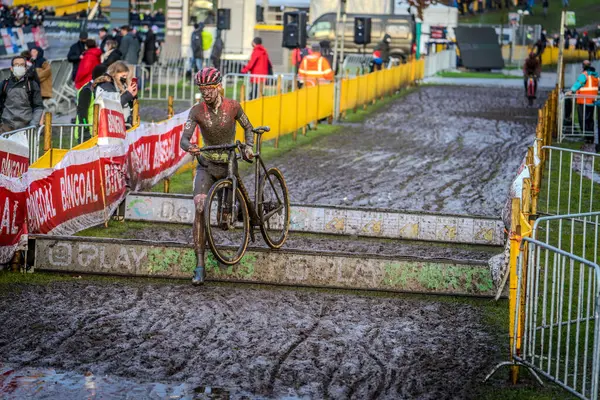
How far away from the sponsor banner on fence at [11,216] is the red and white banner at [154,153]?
3.50m

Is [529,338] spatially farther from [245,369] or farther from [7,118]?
[7,118]

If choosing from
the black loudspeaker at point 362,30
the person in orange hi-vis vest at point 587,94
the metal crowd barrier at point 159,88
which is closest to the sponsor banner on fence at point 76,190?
the person in orange hi-vis vest at point 587,94

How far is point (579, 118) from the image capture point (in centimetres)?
2505

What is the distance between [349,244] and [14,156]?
12.1 feet

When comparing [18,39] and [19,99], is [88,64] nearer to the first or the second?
[19,99]

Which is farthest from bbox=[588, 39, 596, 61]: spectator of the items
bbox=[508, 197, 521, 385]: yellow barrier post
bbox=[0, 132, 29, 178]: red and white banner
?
bbox=[508, 197, 521, 385]: yellow barrier post

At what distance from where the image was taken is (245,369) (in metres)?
7.36

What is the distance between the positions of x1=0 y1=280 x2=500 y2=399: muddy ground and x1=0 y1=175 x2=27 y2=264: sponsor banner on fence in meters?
0.62

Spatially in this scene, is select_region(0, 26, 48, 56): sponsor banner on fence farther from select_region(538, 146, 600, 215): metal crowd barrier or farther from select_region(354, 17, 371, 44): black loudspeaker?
select_region(538, 146, 600, 215): metal crowd barrier

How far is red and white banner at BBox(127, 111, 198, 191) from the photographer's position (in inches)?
555

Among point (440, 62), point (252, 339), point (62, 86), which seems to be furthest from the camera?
point (440, 62)

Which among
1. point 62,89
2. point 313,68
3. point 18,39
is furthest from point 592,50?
point 62,89

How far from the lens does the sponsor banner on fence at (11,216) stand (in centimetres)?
995

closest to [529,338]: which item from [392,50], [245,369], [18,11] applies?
[245,369]
